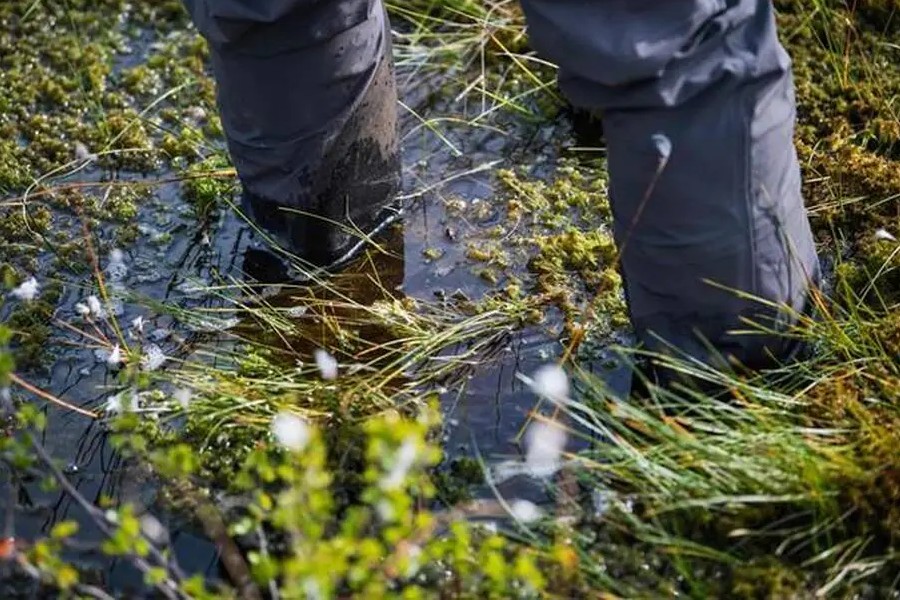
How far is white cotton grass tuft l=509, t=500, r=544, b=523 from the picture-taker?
2.45 metres

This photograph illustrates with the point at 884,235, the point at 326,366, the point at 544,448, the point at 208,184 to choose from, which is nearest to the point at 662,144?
the point at 544,448

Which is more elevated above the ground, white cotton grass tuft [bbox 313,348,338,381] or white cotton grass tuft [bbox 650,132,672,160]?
white cotton grass tuft [bbox 650,132,672,160]

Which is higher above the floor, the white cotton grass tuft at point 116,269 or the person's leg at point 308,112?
the person's leg at point 308,112

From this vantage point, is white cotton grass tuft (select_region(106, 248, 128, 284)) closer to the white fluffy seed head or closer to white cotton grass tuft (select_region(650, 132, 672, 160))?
the white fluffy seed head

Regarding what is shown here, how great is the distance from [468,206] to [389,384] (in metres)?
0.67

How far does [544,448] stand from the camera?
2639 mm

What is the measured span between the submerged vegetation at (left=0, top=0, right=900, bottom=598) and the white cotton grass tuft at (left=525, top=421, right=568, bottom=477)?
1 cm

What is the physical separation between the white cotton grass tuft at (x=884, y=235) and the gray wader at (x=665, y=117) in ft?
1.23

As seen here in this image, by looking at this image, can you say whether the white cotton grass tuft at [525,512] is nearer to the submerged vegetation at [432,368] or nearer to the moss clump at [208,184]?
the submerged vegetation at [432,368]

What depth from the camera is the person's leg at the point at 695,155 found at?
227 centimetres

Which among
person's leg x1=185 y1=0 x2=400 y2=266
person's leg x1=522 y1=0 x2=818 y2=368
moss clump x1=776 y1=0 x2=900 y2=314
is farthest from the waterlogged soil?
moss clump x1=776 y1=0 x2=900 y2=314

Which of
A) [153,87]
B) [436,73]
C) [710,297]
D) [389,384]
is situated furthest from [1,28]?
[710,297]

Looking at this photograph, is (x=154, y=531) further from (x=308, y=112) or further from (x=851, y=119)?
(x=851, y=119)

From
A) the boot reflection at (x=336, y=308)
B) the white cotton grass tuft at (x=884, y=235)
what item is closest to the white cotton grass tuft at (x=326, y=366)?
the boot reflection at (x=336, y=308)
